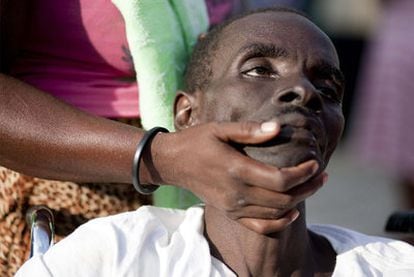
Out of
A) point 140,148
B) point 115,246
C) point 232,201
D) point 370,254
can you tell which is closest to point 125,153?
point 140,148

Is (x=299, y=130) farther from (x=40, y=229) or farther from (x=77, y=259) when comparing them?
(x=40, y=229)

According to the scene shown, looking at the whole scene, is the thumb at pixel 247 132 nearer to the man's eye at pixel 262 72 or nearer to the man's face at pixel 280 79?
the man's face at pixel 280 79

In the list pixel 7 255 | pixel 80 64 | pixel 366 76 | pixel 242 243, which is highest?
pixel 80 64

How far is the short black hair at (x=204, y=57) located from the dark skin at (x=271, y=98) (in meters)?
0.03

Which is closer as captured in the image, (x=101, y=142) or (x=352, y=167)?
(x=101, y=142)

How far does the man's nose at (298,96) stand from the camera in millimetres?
2115

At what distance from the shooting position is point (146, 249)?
2209 millimetres

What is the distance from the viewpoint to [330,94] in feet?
7.75

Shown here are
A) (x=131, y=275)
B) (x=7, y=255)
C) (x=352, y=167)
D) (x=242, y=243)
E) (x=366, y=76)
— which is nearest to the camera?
(x=131, y=275)

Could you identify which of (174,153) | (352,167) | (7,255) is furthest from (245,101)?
(352,167)

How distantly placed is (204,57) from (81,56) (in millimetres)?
294

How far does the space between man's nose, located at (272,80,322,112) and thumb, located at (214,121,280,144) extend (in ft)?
0.74

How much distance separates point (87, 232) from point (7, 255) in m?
0.35

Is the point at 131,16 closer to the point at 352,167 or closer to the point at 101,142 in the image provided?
the point at 101,142
